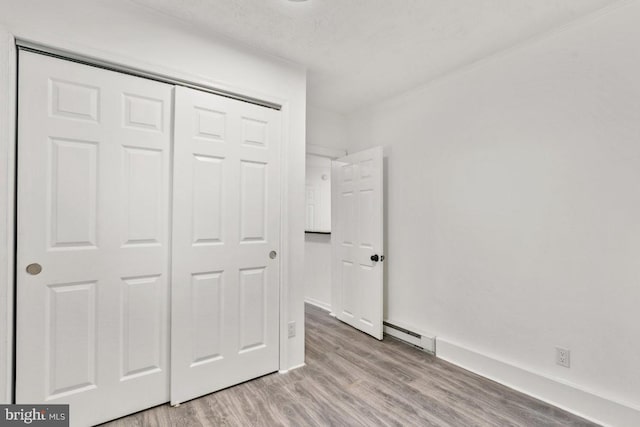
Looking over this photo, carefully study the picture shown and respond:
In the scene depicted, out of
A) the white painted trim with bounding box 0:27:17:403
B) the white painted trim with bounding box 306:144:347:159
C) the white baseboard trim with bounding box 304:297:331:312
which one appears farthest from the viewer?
the white baseboard trim with bounding box 304:297:331:312

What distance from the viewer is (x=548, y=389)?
2057 millimetres

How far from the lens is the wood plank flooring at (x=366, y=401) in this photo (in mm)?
1838

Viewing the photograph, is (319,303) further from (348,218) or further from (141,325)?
(141,325)

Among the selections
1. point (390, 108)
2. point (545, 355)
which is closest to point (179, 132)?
point (390, 108)

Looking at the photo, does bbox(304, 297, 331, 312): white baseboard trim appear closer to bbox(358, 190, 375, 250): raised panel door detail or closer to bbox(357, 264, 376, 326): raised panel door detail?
bbox(357, 264, 376, 326): raised panel door detail

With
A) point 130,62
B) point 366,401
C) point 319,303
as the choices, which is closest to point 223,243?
point 130,62

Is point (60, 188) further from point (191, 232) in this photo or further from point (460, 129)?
point (460, 129)

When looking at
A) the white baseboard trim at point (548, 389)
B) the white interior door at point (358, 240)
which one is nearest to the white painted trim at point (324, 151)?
the white interior door at point (358, 240)

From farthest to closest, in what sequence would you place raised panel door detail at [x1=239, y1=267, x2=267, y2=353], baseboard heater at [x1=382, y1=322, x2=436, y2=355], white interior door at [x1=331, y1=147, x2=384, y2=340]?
white interior door at [x1=331, y1=147, x2=384, y2=340]
baseboard heater at [x1=382, y1=322, x2=436, y2=355]
raised panel door detail at [x1=239, y1=267, x2=267, y2=353]

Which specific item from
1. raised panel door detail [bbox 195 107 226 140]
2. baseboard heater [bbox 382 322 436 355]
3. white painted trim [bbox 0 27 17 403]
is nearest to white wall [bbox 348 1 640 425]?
baseboard heater [bbox 382 322 436 355]

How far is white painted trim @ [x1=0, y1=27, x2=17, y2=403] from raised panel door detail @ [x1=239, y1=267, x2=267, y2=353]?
120cm

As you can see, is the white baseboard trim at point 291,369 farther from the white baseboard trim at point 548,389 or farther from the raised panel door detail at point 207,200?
the white baseboard trim at point 548,389

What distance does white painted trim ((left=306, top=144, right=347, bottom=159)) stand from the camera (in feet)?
11.7

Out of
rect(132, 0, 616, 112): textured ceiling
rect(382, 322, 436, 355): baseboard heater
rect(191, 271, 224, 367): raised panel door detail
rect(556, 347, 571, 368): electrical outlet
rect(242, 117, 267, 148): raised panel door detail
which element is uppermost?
rect(132, 0, 616, 112): textured ceiling
